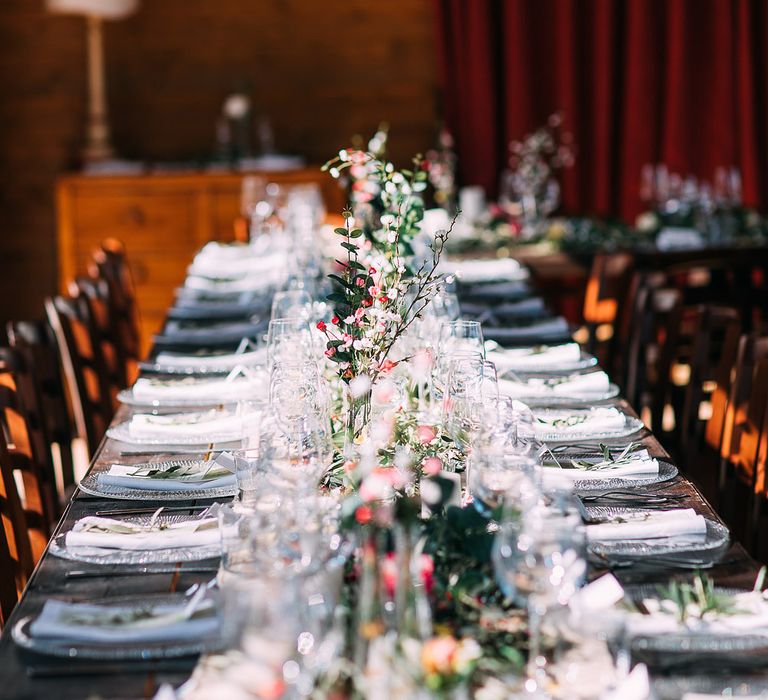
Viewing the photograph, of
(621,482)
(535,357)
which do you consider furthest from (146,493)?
(535,357)

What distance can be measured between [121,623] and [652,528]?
757 mm

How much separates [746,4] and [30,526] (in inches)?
200

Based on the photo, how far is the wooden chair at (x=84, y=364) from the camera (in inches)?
128

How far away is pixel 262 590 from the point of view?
1108 millimetres

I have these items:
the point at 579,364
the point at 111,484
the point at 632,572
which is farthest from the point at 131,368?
the point at 632,572

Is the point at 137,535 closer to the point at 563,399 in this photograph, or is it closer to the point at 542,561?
the point at 542,561

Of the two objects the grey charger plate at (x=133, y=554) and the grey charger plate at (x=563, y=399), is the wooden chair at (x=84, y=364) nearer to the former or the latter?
the grey charger plate at (x=563, y=399)

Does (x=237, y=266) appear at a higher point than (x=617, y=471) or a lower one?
higher

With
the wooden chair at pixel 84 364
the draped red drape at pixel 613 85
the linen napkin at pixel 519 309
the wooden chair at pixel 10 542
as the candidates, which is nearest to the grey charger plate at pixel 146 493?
the wooden chair at pixel 10 542

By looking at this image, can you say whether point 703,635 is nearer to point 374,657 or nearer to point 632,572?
point 632,572

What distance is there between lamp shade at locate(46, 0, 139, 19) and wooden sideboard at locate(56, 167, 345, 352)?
32.3 inches

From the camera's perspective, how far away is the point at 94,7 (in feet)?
18.7

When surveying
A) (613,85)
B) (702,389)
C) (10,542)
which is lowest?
(10,542)

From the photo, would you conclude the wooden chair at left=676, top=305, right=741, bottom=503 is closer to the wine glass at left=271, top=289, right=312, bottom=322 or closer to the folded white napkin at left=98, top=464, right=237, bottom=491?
the wine glass at left=271, top=289, right=312, bottom=322
